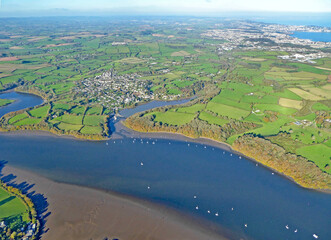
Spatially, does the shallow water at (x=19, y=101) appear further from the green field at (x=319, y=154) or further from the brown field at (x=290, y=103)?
the brown field at (x=290, y=103)

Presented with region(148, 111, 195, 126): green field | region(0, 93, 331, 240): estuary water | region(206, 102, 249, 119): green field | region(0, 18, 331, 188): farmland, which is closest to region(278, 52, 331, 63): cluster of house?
region(0, 18, 331, 188): farmland

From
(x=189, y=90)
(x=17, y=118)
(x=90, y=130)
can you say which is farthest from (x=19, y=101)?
(x=189, y=90)

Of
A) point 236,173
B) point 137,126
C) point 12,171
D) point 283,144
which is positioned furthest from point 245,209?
point 12,171

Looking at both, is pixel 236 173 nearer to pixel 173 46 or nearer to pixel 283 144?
pixel 283 144

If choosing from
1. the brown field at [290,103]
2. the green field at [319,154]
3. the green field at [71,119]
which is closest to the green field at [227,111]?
the brown field at [290,103]

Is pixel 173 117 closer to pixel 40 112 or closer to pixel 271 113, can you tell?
pixel 271 113

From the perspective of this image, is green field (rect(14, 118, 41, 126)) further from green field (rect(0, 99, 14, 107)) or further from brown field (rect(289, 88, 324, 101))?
brown field (rect(289, 88, 324, 101))
